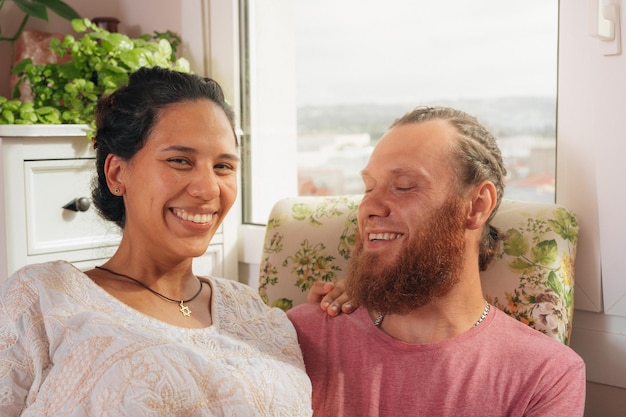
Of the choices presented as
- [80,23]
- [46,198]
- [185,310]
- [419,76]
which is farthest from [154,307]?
[80,23]

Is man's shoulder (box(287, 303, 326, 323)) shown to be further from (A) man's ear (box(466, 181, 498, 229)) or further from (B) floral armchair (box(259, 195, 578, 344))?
(A) man's ear (box(466, 181, 498, 229))

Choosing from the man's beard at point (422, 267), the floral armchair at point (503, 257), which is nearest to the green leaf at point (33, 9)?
the floral armchair at point (503, 257)

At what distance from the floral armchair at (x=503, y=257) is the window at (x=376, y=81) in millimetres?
247

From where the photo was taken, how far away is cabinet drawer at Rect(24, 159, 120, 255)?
2.09 m

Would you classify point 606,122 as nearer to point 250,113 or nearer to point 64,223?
point 250,113

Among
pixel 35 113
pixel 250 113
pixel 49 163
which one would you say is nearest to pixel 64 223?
pixel 49 163

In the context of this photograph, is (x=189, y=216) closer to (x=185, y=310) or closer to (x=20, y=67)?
(x=185, y=310)

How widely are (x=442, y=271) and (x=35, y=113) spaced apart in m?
1.29

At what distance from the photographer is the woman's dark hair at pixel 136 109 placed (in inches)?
53.3

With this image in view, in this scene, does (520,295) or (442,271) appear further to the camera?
(520,295)

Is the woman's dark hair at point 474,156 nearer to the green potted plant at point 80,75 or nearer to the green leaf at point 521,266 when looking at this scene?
the green leaf at point 521,266

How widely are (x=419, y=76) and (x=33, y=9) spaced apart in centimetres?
120

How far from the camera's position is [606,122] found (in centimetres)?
165

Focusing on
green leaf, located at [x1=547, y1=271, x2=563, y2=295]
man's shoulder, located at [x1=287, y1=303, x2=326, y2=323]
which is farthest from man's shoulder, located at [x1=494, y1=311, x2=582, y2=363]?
man's shoulder, located at [x1=287, y1=303, x2=326, y2=323]
